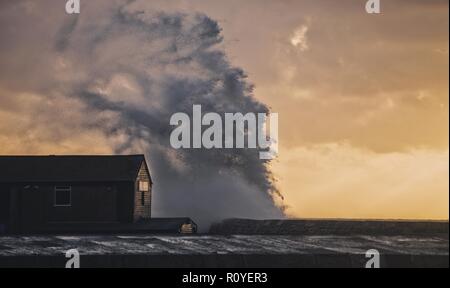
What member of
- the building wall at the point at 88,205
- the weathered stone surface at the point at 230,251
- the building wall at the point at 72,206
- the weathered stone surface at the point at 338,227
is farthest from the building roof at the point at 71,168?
the weathered stone surface at the point at 230,251

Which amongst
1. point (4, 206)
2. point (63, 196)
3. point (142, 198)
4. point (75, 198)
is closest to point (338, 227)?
point (142, 198)

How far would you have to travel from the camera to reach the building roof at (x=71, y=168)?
64.7 meters

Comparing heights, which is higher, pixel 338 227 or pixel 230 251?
pixel 338 227

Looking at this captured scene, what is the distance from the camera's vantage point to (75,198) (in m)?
64.3

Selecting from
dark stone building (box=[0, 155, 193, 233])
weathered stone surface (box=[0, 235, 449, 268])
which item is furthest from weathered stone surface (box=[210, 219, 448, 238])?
dark stone building (box=[0, 155, 193, 233])

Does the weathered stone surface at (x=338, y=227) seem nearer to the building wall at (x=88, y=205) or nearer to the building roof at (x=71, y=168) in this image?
the building roof at (x=71, y=168)

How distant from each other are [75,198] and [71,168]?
2484mm

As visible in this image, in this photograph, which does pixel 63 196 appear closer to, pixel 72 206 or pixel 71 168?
pixel 72 206

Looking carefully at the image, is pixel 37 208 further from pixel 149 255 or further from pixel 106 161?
pixel 149 255

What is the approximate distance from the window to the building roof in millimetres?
589

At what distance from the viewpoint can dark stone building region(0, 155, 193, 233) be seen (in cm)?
6385

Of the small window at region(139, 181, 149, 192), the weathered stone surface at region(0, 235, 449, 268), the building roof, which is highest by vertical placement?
the building roof

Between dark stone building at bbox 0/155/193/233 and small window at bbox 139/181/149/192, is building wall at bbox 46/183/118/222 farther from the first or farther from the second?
small window at bbox 139/181/149/192

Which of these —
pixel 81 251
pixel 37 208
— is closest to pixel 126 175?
pixel 37 208
